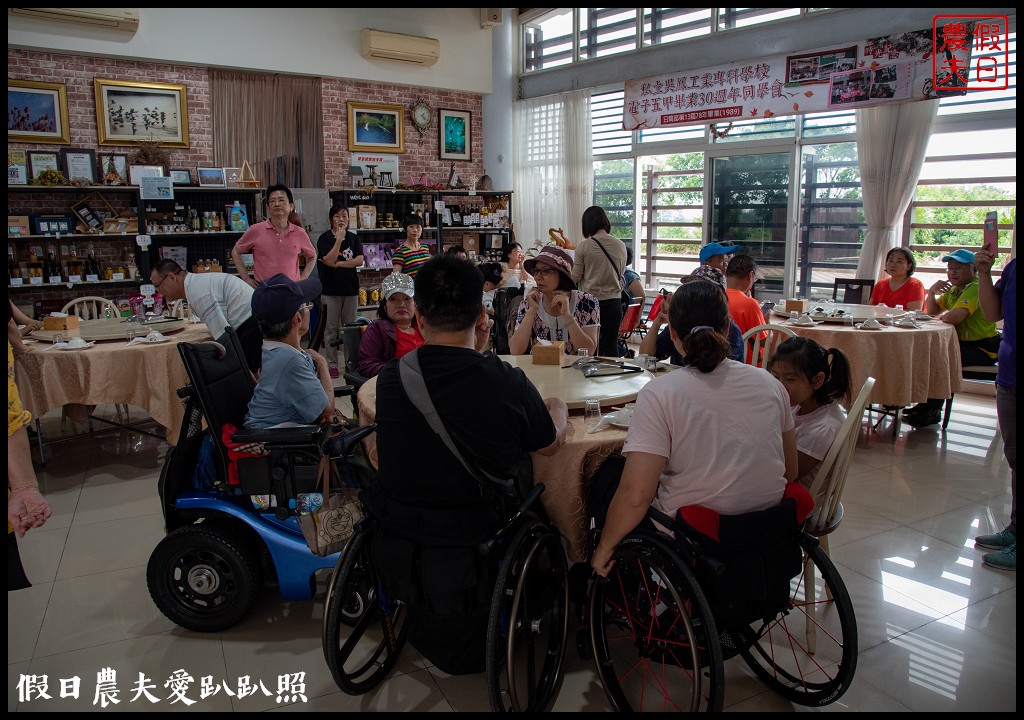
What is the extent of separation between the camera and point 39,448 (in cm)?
458

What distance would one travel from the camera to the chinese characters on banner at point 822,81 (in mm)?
6230

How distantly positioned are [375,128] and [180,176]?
2757mm

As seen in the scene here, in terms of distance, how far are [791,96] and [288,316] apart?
6.49 metres

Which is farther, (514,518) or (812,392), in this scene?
(812,392)

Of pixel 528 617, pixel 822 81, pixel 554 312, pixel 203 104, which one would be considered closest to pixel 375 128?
pixel 203 104

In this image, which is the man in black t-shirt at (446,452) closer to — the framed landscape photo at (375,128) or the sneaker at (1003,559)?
the sneaker at (1003,559)

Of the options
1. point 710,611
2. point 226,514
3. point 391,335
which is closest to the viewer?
point 710,611

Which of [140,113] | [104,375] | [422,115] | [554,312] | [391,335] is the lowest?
[104,375]

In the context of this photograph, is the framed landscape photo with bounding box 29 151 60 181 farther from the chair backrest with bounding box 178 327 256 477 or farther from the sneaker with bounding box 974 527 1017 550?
the sneaker with bounding box 974 527 1017 550

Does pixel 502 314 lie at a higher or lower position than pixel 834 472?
higher

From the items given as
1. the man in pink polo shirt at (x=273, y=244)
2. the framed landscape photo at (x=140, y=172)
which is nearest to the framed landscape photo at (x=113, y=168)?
the framed landscape photo at (x=140, y=172)

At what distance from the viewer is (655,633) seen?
2150 mm

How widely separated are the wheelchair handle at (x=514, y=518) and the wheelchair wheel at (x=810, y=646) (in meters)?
0.77

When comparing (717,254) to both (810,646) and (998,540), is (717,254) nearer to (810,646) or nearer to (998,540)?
(998,540)
